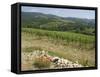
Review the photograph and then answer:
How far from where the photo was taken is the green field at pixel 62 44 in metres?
2.09

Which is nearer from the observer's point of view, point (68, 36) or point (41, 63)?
point (41, 63)

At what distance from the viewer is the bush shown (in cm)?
210

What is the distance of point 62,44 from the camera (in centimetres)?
221

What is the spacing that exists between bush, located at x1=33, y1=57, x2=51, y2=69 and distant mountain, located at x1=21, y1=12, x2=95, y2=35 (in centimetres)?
25

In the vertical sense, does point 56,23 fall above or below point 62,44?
above

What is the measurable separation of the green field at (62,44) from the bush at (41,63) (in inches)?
2.9

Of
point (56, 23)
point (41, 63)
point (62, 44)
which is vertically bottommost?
point (41, 63)

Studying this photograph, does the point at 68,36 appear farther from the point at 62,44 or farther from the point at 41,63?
the point at 41,63

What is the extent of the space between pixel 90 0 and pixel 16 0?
0.66m

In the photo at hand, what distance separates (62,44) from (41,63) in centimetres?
25

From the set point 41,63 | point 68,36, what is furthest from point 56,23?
point 41,63

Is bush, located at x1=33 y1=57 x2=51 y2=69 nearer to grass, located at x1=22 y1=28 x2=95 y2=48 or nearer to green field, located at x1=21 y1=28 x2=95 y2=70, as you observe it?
green field, located at x1=21 y1=28 x2=95 y2=70

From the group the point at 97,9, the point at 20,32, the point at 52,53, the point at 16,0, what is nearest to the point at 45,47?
the point at 52,53

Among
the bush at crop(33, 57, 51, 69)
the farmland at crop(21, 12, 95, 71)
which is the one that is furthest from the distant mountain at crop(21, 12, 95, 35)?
the bush at crop(33, 57, 51, 69)
